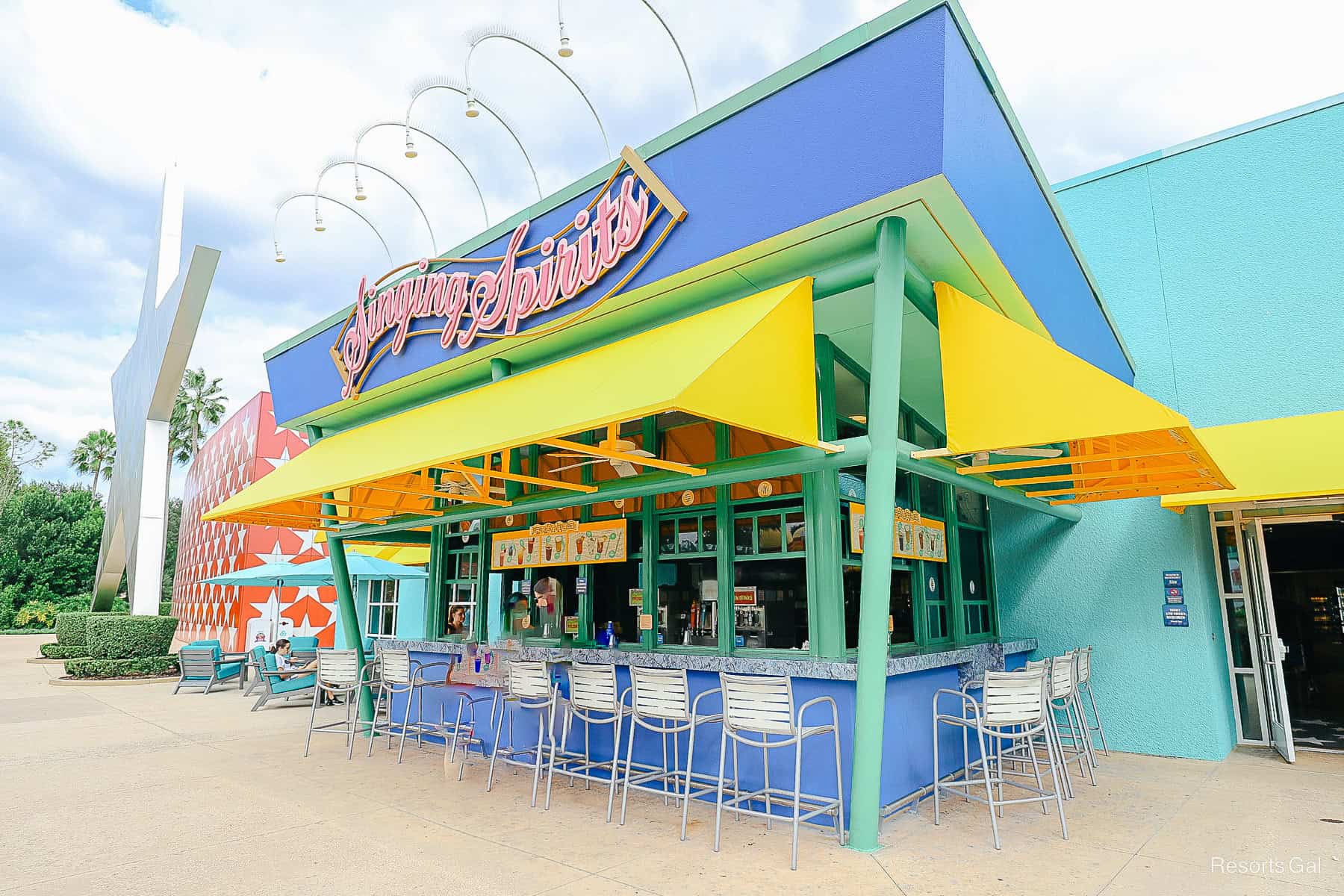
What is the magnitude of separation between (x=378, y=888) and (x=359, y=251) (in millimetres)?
6774

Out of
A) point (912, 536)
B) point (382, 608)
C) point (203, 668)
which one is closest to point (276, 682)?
point (203, 668)

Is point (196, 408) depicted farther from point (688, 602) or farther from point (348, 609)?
point (688, 602)

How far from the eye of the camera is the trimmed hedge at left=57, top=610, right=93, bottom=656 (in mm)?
17219

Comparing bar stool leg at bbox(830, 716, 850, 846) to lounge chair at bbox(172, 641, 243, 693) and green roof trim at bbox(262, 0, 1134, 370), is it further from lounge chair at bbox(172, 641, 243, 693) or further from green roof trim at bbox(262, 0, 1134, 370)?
lounge chair at bbox(172, 641, 243, 693)

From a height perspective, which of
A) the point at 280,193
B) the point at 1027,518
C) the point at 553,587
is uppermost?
the point at 280,193

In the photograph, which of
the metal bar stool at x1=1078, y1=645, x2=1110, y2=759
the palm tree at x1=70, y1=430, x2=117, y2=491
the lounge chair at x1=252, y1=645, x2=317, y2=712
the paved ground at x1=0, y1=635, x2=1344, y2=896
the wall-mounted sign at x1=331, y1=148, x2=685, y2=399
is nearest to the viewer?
the paved ground at x1=0, y1=635, x2=1344, y2=896

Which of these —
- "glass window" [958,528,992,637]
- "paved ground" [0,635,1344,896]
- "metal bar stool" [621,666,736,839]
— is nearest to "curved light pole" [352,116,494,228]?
"metal bar stool" [621,666,736,839]

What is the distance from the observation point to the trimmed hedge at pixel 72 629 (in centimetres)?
1722

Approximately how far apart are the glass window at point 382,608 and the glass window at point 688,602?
34.9 feet

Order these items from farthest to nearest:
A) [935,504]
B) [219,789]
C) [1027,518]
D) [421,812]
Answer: [1027,518] → [935,504] → [219,789] → [421,812]

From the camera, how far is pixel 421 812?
17.2 ft

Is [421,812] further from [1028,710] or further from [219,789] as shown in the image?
[1028,710]

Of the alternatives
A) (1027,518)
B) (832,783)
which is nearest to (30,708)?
(832,783)

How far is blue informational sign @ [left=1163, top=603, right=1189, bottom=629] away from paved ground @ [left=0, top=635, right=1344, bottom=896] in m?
1.26
